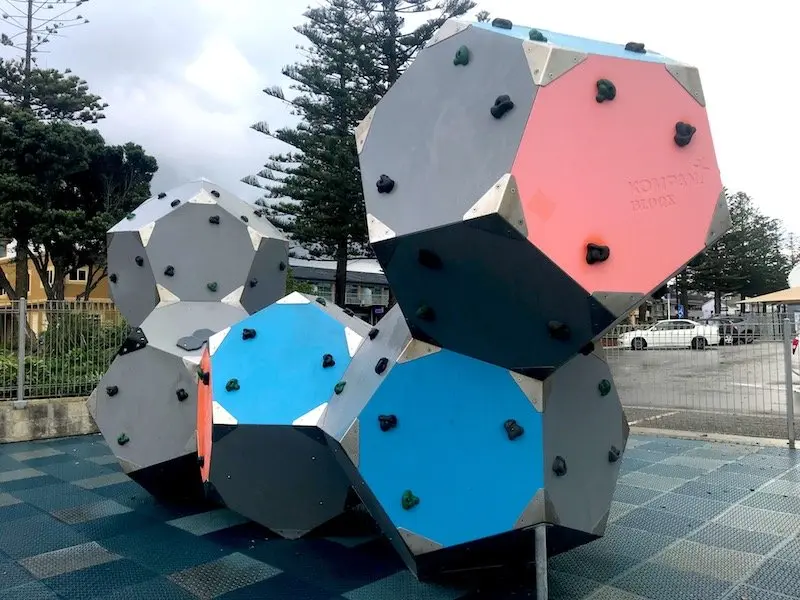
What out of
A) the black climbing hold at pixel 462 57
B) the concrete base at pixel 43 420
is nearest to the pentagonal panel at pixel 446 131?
the black climbing hold at pixel 462 57

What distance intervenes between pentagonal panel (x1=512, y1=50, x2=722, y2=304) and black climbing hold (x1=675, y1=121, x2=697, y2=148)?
0.02 m

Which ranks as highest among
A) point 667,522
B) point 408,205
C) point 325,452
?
point 408,205

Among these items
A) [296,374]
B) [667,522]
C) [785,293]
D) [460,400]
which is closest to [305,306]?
[296,374]

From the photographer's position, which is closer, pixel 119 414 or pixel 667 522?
pixel 667 522

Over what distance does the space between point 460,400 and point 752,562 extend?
8.83 feet

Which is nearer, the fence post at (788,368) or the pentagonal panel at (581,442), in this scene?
the pentagonal panel at (581,442)

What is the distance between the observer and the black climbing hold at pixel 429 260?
3.14 metres

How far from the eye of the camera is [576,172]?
2.83m

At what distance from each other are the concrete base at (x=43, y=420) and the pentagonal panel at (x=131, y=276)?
14.0 ft

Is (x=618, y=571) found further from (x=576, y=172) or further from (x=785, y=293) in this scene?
(x=785, y=293)

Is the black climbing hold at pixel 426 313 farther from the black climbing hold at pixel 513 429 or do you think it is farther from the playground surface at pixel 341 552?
the playground surface at pixel 341 552

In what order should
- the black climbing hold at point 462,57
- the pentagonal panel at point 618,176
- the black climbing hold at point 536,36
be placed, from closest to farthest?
the pentagonal panel at point 618,176, the black climbing hold at point 536,36, the black climbing hold at point 462,57

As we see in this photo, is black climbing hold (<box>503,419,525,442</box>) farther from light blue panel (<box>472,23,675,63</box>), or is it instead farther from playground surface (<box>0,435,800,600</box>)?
light blue panel (<box>472,23,675,63</box>)

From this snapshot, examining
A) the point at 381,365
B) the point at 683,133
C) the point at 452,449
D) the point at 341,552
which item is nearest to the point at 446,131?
the point at 683,133
